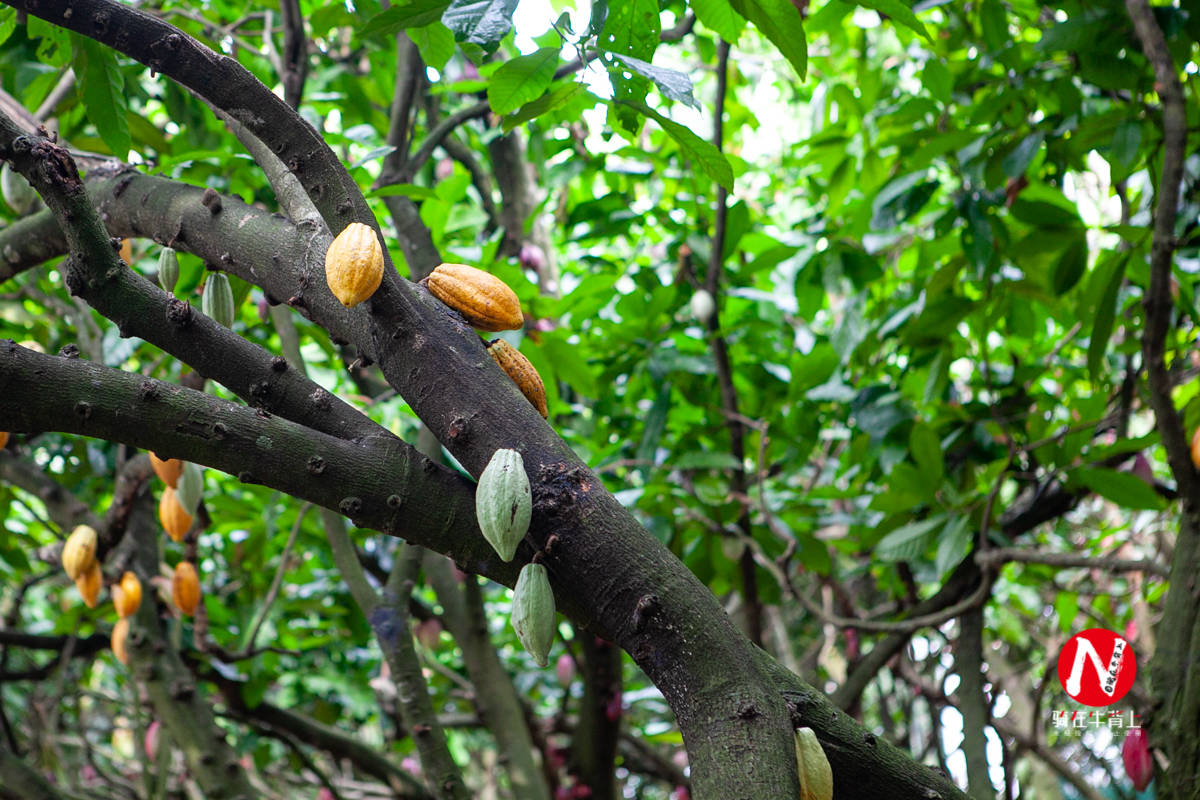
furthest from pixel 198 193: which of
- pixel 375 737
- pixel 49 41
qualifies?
pixel 375 737

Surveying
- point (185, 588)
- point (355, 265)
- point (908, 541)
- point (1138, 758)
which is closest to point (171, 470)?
point (185, 588)

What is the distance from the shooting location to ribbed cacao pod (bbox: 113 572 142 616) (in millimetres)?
2102

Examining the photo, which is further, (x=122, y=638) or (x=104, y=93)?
(x=122, y=638)

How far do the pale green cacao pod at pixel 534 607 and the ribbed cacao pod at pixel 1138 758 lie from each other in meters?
1.06

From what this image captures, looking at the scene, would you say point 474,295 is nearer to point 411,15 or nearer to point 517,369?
point 517,369

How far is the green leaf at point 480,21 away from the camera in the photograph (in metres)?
1.01

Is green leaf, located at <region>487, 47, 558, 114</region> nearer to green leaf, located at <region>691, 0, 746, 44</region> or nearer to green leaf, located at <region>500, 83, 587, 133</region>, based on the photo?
green leaf, located at <region>500, 83, 587, 133</region>

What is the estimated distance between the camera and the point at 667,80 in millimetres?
1028

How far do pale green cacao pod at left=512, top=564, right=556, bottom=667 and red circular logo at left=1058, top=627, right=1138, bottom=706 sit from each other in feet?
3.17

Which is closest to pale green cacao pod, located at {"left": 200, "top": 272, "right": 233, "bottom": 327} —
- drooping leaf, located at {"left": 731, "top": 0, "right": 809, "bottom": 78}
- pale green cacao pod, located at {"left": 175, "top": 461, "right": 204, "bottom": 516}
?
pale green cacao pod, located at {"left": 175, "top": 461, "right": 204, "bottom": 516}

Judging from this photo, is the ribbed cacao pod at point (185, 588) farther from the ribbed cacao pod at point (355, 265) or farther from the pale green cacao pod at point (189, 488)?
the ribbed cacao pod at point (355, 265)

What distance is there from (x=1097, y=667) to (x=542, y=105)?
3.80 ft

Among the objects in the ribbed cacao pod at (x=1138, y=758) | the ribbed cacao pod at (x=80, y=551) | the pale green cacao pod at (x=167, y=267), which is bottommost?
the ribbed cacao pod at (x=1138, y=758)

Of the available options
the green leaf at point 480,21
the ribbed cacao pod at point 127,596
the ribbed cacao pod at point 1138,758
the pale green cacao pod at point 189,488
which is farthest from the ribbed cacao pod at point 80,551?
the ribbed cacao pod at point 1138,758
